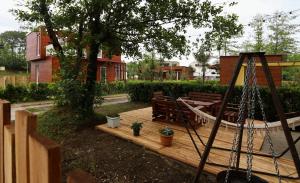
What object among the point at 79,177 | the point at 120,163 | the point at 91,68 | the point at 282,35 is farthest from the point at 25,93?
the point at 282,35

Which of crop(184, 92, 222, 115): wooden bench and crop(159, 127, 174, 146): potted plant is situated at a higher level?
crop(184, 92, 222, 115): wooden bench

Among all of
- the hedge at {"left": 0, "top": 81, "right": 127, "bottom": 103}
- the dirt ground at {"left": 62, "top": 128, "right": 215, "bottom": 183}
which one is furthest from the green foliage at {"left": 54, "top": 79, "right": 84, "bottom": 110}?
the hedge at {"left": 0, "top": 81, "right": 127, "bottom": 103}

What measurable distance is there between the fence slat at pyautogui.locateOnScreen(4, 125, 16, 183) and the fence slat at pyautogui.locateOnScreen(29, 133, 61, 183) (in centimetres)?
35

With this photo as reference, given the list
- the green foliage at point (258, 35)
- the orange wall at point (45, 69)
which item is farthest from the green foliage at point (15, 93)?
the green foliage at point (258, 35)

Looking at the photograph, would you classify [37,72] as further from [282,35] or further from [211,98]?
[282,35]

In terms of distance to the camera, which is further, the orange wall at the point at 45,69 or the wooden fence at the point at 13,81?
the orange wall at the point at 45,69

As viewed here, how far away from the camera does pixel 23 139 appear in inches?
37.8

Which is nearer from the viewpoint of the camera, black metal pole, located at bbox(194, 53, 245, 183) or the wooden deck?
black metal pole, located at bbox(194, 53, 245, 183)

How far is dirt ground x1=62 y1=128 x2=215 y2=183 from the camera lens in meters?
4.46

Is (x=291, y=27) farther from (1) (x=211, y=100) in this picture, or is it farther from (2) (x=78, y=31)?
(2) (x=78, y=31)

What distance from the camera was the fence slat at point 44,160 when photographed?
71cm

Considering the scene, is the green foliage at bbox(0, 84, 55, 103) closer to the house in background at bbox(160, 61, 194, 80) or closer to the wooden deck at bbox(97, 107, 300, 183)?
the wooden deck at bbox(97, 107, 300, 183)

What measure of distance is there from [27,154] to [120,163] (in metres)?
4.41

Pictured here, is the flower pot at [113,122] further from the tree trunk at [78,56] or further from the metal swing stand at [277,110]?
the metal swing stand at [277,110]
